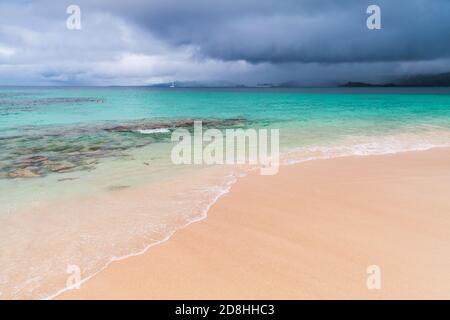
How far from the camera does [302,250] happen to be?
3904mm

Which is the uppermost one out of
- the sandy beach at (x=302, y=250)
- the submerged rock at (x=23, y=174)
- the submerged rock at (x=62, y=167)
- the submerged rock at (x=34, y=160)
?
the submerged rock at (x=34, y=160)

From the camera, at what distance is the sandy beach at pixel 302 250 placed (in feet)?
10.4

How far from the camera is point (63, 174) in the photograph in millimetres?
7488

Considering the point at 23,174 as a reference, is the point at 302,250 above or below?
below

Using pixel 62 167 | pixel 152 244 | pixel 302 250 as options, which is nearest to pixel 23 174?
pixel 62 167

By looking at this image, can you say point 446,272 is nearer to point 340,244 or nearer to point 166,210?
point 340,244

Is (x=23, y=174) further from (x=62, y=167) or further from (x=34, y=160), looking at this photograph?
(x=34, y=160)

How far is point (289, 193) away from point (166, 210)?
2.63 meters

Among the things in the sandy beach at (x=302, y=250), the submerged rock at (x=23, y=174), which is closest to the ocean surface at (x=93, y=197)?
the submerged rock at (x=23, y=174)

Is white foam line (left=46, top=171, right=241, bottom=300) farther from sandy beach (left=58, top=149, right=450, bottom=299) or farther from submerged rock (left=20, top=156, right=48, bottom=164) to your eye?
submerged rock (left=20, top=156, right=48, bottom=164)

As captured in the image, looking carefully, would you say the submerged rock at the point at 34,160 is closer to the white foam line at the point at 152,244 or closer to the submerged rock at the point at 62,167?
the submerged rock at the point at 62,167

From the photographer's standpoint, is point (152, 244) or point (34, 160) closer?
point (152, 244)
